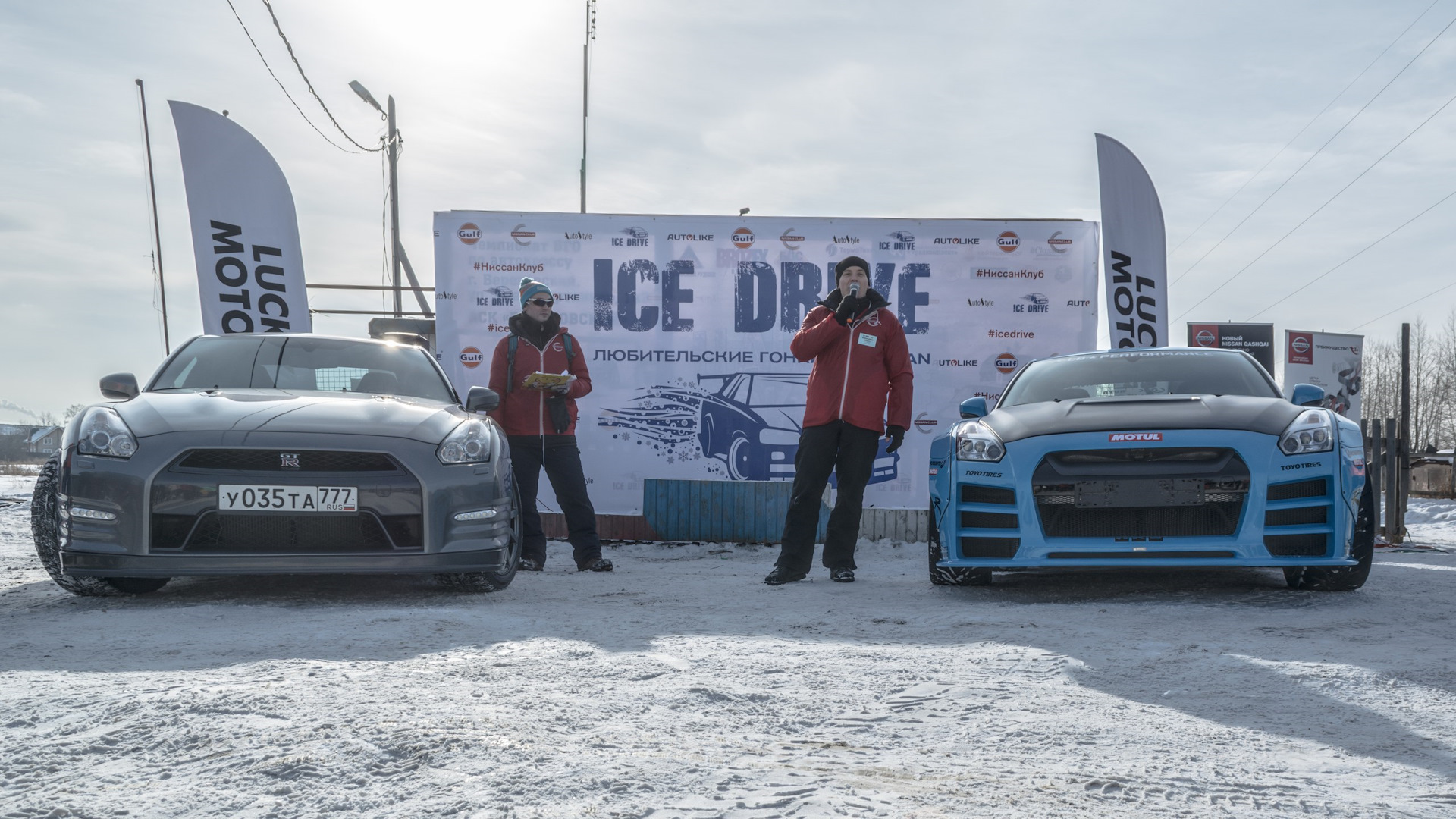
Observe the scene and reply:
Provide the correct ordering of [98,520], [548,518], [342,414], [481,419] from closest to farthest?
[98,520] → [342,414] → [481,419] → [548,518]

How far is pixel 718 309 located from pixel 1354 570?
18.1 ft

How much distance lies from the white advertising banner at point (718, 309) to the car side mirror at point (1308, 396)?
13.1ft

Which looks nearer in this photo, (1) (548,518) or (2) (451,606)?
(2) (451,606)

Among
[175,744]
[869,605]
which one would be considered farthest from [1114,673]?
[175,744]

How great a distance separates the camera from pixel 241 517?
4297 mm

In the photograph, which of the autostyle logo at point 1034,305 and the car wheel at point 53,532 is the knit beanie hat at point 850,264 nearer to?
the autostyle logo at point 1034,305

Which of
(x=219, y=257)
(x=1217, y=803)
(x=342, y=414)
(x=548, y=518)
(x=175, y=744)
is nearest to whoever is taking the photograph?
(x=1217, y=803)

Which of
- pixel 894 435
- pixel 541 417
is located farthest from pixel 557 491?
pixel 894 435

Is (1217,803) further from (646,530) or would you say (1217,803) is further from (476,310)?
(476,310)

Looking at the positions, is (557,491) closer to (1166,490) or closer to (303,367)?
(303,367)

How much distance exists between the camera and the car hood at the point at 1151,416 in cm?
480

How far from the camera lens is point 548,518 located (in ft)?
31.0

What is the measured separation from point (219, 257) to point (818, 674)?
7.48 m

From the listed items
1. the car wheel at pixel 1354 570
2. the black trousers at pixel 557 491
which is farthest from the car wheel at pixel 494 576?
the car wheel at pixel 1354 570
